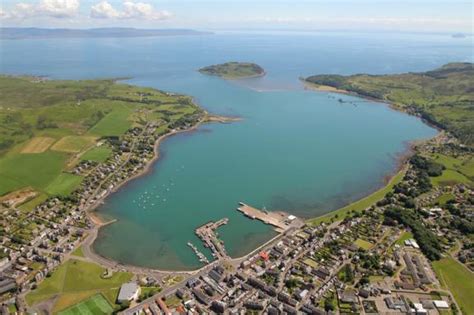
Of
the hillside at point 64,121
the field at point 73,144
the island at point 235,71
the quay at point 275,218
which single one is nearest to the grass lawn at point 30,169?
the hillside at point 64,121

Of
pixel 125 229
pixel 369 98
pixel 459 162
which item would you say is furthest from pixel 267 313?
pixel 369 98

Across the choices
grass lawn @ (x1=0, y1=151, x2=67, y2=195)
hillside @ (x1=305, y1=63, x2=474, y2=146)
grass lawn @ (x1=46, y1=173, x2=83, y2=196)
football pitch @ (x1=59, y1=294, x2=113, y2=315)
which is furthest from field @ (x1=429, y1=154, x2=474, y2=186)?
grass lawn @ (x1=0, y1=151, x2=67, y2=195)

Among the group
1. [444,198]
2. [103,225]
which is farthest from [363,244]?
[103,225]

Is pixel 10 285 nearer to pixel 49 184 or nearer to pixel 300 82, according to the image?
pixel 49 184

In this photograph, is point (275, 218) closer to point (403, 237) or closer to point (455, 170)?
point (403, 237)

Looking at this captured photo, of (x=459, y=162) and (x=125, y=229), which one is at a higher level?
(x=459, y=162)

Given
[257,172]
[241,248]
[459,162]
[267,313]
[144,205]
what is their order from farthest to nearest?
[459,162], [257,172], [144,205], [241,248], [267,313]

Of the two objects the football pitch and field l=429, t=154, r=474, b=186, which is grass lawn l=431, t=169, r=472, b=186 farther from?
the football pitch
